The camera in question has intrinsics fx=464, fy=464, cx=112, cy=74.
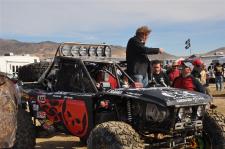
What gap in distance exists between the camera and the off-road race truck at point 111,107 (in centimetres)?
584

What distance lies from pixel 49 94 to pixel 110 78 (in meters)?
1.00

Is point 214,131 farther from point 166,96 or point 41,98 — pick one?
point 41,98

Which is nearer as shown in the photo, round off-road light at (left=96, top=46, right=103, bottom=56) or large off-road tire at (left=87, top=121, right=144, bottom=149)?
large off-road tire at (left=87, top=121, right=144, bottom=149)

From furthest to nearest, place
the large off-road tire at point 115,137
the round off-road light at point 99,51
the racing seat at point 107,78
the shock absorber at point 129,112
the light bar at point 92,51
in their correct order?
1. the round off-road light at point 99,51
2. the light bar at point 92,51
3. the racing seat at point 107,78
4. the shock absorber at point 129,112
5. the large off-road tire at point 115,137

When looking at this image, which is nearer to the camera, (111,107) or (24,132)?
(111,107)

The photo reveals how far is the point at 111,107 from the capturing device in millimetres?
6512

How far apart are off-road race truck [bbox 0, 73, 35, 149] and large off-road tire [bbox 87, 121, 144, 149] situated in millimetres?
1634

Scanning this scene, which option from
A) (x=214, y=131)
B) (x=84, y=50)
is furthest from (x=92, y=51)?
(x=214, y=131)

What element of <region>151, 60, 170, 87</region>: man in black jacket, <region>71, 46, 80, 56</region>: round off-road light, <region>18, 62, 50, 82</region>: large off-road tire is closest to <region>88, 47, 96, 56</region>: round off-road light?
<region>71, 46, 80, 56</region>: round off-road light

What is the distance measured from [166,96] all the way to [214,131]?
110 centimetres

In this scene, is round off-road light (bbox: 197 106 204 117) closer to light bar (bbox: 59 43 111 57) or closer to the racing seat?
the racing seat

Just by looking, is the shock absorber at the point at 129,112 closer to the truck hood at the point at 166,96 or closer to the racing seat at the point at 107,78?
the truck hood at the point at 166,96

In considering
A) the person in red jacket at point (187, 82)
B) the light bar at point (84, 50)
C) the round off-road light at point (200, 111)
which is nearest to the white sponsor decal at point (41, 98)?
the light bar at point (84, 50)

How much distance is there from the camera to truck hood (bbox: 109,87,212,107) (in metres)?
5.78
